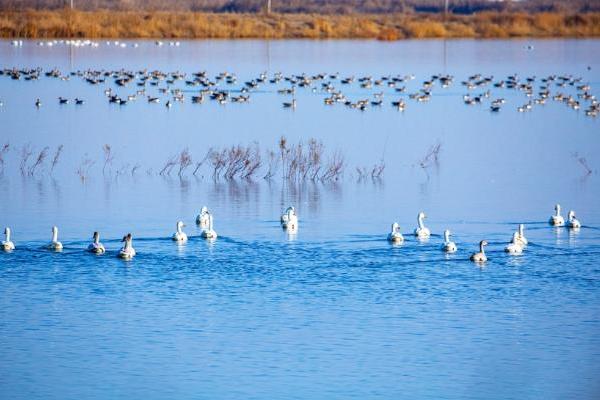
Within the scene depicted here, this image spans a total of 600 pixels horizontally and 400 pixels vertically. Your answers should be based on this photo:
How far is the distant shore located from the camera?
2970 inches

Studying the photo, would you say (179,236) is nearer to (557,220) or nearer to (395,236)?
(395,236)

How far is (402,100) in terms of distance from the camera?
42.5 m

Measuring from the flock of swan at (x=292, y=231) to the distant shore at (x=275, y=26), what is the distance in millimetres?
55952

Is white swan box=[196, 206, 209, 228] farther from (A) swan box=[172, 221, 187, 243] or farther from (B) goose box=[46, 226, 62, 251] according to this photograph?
(B) goose box=[46, 226, 62, 251]

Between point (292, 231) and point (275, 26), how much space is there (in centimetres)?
6507

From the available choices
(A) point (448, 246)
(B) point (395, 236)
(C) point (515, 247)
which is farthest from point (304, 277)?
(C) point (515, 247)

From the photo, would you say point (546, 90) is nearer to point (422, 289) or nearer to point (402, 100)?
point (402, 100)

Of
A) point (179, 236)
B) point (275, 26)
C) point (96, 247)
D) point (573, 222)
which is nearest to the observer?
point (96, 247)

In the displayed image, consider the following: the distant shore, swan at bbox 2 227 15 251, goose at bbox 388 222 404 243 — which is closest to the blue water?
swan at bbox 2 227 15 251

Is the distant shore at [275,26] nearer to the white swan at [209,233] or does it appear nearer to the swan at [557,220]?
the white swan at [209,233]

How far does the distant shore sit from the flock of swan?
5595 centimetres

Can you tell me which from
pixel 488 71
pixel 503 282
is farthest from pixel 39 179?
pixel 488 71

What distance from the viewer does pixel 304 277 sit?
1677 centimetres

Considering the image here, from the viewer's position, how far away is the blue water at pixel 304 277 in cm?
1266
